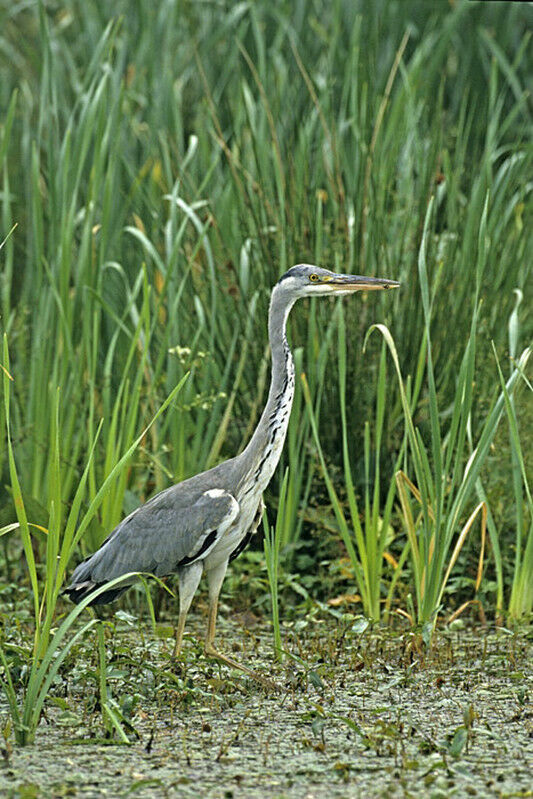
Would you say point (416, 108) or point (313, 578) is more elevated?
point (416, 108)

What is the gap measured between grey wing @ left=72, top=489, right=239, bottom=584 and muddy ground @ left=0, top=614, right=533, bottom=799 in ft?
0.78

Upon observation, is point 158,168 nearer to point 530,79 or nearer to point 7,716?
point 530,79

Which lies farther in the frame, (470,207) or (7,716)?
(470,207)

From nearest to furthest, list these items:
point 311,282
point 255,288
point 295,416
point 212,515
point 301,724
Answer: point 301,724, point 212,515, point 311,282, point 295,416, point 255,288

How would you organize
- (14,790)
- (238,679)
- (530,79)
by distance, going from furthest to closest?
(530,79)
(238,679)
(14,790)

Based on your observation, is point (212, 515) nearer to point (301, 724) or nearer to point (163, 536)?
point (163, 536)

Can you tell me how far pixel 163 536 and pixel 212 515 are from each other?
187 mm

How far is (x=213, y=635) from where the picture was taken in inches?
150

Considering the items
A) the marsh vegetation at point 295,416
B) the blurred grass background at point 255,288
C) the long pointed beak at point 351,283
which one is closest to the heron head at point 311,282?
the long pointed beak at point 351,283

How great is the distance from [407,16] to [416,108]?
2.23 meters

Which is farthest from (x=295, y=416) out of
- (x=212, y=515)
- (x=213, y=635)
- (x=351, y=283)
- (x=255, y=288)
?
(x=213, y=635)

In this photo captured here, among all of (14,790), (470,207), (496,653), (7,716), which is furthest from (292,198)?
(14,790)

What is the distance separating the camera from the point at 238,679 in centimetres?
355

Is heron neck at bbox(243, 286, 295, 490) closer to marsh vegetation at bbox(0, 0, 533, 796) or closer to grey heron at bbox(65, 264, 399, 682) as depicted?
grey heron at bbox(65, 264, 399, 682)
